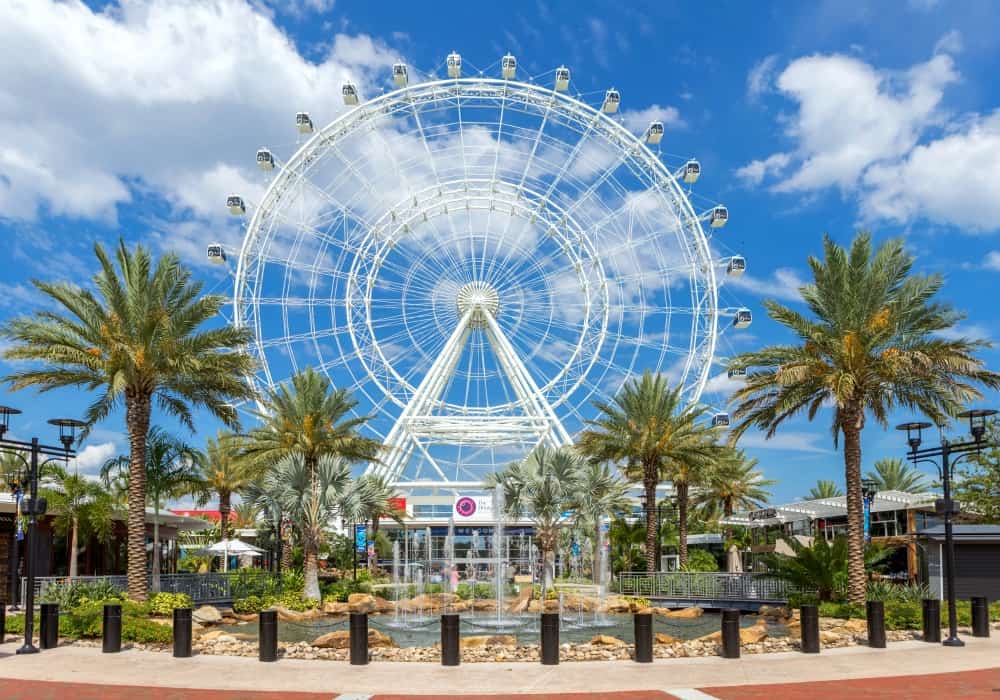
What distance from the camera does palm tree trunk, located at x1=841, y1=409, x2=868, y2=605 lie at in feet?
79.9

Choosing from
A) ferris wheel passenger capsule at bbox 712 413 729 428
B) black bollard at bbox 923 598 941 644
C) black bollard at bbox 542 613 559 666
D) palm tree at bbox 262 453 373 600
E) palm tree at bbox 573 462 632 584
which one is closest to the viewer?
black bollard at bbox 542 613 559 666

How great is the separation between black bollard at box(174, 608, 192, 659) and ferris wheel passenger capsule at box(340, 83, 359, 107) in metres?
35.7

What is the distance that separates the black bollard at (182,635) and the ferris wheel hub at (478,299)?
34275 mm

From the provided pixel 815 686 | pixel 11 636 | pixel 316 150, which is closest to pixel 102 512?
pixel 11 636

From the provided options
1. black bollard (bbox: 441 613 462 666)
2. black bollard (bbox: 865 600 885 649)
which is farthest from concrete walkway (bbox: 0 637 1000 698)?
black bollard (bbox: 865 600 885 649)

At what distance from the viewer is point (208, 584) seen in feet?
105

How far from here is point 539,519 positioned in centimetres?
Answer: 3894

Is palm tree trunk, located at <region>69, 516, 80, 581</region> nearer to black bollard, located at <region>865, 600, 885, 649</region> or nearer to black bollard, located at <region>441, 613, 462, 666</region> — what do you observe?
black bollard, located at <region>441, 613, 462, 666</region>

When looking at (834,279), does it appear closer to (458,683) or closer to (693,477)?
(458,683)

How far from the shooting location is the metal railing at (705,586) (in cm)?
3180

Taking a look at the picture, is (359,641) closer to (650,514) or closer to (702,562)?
(650,514)

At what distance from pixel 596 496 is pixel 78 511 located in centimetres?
2104

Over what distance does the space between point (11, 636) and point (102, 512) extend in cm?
1407

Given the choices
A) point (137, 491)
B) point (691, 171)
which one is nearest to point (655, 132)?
point (691, 171)
